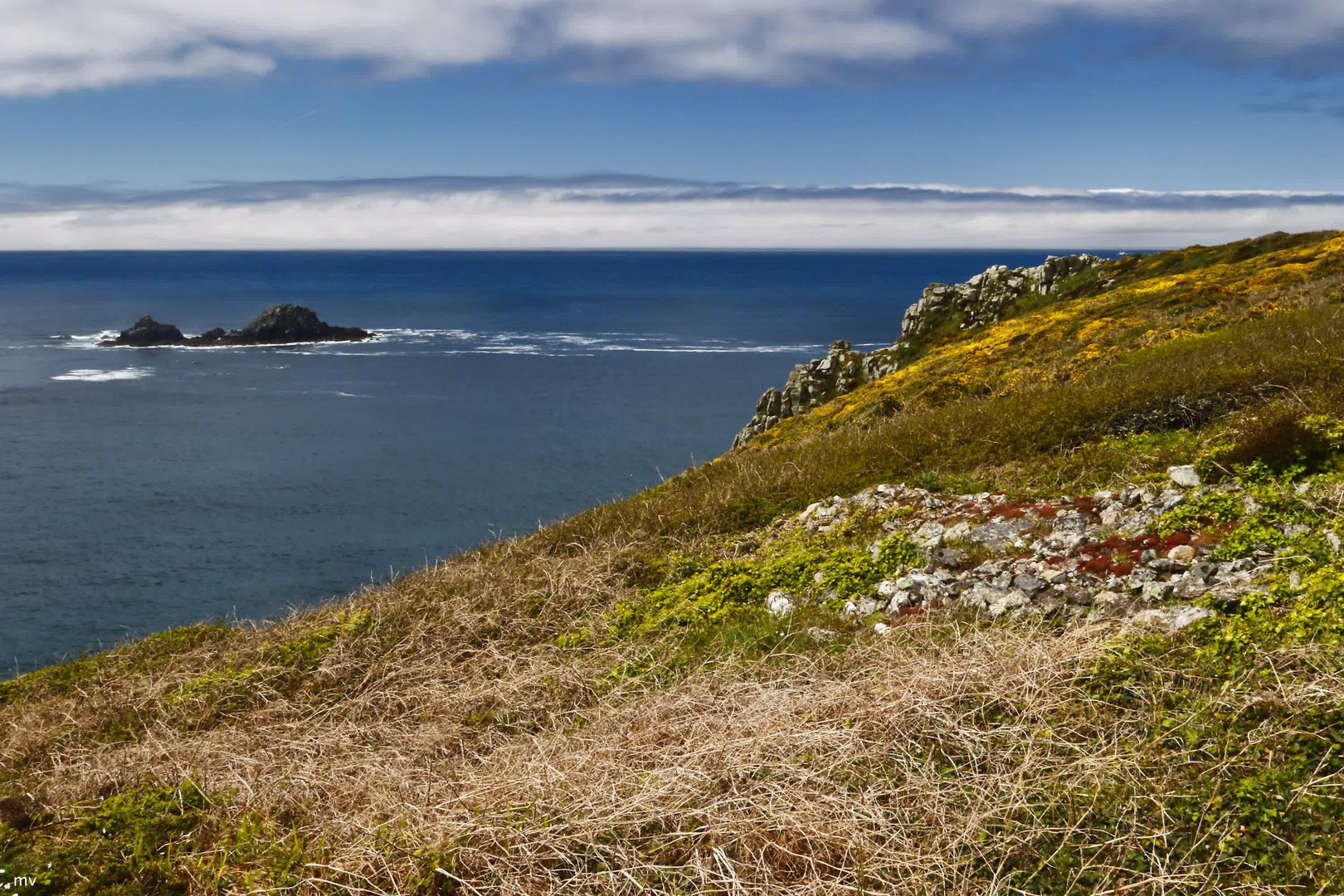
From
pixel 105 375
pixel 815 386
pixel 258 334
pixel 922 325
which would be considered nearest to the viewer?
pixel 815 386

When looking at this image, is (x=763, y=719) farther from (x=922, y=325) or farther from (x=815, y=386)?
(x=922, y=325)

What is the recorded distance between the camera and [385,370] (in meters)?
114

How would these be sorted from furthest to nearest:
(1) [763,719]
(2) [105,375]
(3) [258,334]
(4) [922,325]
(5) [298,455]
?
(3) [258,334]
(2) [105,375]
(5) [298,455]
(4) [922,325]
(1) [763,719]

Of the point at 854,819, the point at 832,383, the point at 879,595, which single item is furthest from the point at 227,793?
the point at 832,383

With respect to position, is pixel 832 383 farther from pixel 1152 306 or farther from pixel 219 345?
pixel 219 345

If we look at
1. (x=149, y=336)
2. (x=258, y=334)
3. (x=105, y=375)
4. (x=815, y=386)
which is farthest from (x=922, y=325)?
(x=149, y=336)

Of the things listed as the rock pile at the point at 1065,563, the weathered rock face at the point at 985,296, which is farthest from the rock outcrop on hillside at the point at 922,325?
the rock pile at the point at 1065,563

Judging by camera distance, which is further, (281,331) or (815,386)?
(281,331)

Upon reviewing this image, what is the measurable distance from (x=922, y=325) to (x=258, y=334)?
118 metres

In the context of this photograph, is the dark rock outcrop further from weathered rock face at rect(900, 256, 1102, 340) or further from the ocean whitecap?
weathered rock face at rect(900, 256, 1102, 340)

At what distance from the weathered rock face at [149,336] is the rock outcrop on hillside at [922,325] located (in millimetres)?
119294

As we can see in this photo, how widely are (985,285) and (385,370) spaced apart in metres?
80.8

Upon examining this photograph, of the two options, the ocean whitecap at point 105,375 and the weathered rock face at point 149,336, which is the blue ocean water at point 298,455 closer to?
the ocean whitecap at point 105,375

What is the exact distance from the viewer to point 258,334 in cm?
14088
